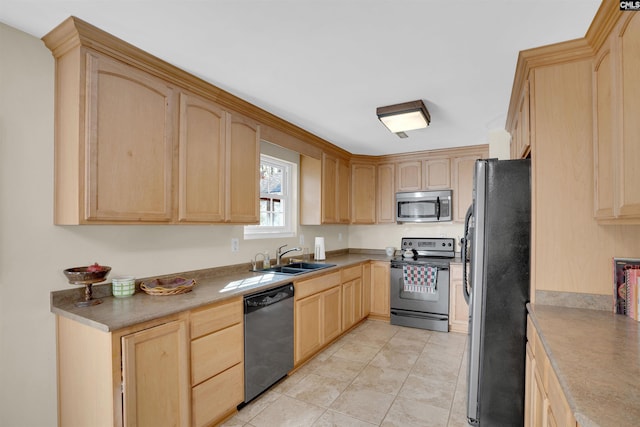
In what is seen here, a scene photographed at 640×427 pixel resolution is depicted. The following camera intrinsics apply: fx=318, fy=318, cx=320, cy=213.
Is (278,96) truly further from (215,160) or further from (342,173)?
(342,173)

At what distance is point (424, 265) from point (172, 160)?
3.14m

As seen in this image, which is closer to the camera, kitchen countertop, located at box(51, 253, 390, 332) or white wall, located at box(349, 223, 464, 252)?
kitchen countertop, located at box(51, 253, 390, 332)

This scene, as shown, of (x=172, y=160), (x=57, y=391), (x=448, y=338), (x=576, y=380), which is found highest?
(x=172, y=160)

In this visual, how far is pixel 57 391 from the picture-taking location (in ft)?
5.91

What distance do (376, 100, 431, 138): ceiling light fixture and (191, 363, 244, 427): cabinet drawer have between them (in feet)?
7.63

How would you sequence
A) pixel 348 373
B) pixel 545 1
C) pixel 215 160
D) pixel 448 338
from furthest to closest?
pixel 448 338, pixel 348 373, pixel 215 160, pixel 545 1

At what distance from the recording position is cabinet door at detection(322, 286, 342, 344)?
3334 mm

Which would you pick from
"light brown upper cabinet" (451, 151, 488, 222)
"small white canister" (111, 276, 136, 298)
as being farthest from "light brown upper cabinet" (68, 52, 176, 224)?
"light brown upper cabinet" (451, 151, 488, 222)

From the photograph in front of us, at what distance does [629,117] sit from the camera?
4.34 feet

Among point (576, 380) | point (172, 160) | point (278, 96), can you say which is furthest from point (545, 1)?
point (172, 160)

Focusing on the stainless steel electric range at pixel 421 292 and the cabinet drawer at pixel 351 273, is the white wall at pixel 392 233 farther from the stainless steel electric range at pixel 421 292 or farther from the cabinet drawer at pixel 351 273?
the cabinet drawer at pixel 351 273

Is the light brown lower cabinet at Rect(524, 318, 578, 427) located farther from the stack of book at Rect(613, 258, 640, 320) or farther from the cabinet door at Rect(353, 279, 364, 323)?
the cabinet door at Rect(353, 279, 364, 323)

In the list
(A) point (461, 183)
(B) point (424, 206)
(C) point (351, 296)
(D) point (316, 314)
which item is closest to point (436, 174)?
(A) point (461, 183)

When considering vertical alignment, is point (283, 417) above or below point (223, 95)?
below
